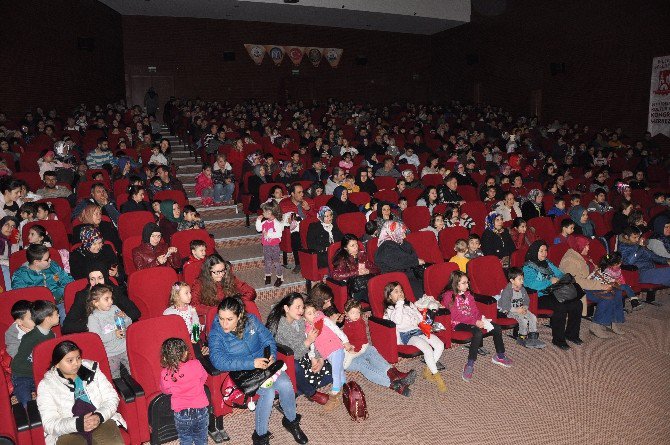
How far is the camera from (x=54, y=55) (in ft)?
40.2

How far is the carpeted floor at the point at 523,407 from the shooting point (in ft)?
12.7

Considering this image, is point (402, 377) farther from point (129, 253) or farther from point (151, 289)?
point (129, 253)

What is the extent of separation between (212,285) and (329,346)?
48.7 inches

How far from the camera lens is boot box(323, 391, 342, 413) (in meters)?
4.19

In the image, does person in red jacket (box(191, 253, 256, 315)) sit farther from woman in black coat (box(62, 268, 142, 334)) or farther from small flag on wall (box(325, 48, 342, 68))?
small flag on wall (box(325, 48, 342, 68))

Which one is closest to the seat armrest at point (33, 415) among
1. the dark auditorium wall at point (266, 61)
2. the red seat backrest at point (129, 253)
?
the red seat backrest at point (129, 253)

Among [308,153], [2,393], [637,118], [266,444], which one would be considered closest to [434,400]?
[266,444]

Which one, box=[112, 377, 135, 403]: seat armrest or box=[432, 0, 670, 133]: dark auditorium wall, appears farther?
box=[432, 0, 670, 133]: dark auditorium wall

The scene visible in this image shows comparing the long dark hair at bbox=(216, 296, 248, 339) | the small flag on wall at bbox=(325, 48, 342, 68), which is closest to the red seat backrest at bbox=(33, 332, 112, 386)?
the long dark hair at bbox=(216, 296, 248, 339)

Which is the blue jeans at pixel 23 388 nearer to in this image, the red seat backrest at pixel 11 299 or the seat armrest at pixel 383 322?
the red seat backrest at pixel 11 299

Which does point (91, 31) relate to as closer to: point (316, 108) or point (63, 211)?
point (316, 108)

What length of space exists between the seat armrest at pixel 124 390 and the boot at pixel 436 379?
252 cm

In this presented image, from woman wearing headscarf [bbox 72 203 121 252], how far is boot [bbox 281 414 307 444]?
3272 millimetres

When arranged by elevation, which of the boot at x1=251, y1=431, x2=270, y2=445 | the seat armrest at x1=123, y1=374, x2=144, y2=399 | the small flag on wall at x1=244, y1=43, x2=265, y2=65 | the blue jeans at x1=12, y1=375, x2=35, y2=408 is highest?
the small flag on wall at x1=244, y1=43, x2=265, y2=65
